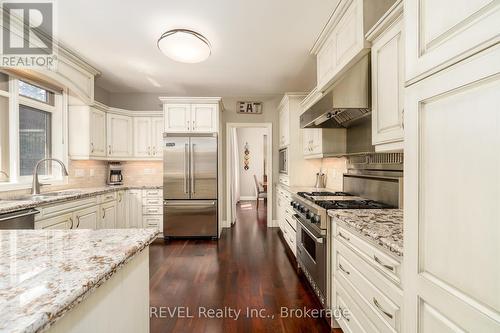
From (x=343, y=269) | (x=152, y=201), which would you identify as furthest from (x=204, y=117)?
(x=343, y=269)

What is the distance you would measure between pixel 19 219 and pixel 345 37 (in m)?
3.18

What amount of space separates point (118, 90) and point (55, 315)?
4733mm

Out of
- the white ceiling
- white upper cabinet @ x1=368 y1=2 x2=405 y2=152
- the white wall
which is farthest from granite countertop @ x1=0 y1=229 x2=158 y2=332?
the white wall

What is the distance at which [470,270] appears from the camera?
2.15ft

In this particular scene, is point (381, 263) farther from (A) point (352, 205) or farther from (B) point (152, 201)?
(B) point (152, 201)

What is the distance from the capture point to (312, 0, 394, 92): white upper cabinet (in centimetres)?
174

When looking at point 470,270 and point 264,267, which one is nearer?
point 470,270

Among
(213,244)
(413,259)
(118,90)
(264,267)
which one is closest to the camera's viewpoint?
(413,259)

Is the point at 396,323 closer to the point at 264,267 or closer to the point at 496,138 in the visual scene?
the point at 496,138

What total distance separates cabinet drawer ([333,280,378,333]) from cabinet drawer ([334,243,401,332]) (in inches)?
2.0

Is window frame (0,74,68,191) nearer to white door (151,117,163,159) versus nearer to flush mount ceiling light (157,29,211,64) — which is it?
white door (151,117,163,159)

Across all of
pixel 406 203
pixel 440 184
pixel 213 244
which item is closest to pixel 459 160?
Answer: pixel 440 184

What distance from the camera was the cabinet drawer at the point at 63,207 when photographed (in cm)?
220

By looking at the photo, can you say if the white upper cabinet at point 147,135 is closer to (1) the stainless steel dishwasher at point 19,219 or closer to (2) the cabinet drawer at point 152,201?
(2) the cabinet drawer at point 152,201
